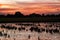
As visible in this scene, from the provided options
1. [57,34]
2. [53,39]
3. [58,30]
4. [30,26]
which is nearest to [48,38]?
[53,39]

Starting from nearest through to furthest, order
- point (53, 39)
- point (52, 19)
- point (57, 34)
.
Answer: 1. point (53, 39)
2. point (57, 34)
3. point (52, 19)

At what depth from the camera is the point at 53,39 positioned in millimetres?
7695

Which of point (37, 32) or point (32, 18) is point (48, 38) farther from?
point (32, 18)

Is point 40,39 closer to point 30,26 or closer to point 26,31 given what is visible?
point 26,31

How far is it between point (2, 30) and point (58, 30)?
2258mm

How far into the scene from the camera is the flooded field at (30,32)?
801 centimetres

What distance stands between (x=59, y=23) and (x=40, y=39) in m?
2.11

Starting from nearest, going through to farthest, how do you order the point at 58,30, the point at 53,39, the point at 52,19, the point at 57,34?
1. the point at 53,39
2. the point at 57,34
3. the point at 58,30
4. the point at 52,19

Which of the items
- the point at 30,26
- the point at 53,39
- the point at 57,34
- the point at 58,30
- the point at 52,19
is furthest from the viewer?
the point at 52,19

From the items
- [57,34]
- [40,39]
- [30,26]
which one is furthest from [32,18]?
[40,39]

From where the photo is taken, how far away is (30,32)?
8875 millimetres

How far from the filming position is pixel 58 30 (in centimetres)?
922

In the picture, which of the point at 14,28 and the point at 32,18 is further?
the point at 32,18

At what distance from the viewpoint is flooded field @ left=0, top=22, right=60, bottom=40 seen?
26.3 feet
